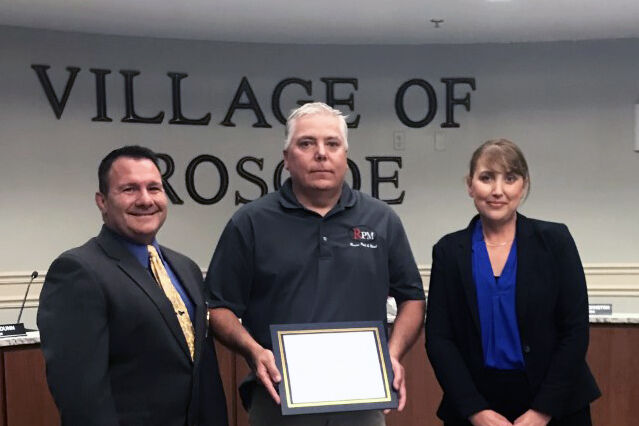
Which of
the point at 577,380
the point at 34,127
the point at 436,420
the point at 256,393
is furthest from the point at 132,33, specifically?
the point at 577,380

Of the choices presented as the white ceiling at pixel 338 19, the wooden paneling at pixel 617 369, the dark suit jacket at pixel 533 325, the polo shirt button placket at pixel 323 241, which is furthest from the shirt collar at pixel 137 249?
the white ceiling at pixel 338 19

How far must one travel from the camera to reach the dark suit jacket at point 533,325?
82.8 inches

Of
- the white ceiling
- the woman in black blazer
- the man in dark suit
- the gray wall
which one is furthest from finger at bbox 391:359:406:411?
the gray wall

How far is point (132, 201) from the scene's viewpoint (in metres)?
1.95

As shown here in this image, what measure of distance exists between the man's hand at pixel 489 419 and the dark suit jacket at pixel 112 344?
0.80 meters

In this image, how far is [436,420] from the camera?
3678 millimetres

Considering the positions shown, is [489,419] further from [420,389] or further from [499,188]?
[420,389]

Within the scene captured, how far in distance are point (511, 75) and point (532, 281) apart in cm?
431

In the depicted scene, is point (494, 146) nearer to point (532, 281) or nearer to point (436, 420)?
point (532, 281)

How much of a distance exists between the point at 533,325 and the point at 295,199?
786mm

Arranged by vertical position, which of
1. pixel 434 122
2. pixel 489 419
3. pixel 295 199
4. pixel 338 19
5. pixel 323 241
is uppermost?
pixel 338 19

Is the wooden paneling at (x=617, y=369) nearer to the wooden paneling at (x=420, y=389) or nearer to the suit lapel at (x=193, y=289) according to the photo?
the wooden paneling at (x=420, y=389)

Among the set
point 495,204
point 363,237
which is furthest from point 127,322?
point 495,204

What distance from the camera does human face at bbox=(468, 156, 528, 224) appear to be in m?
2.14
